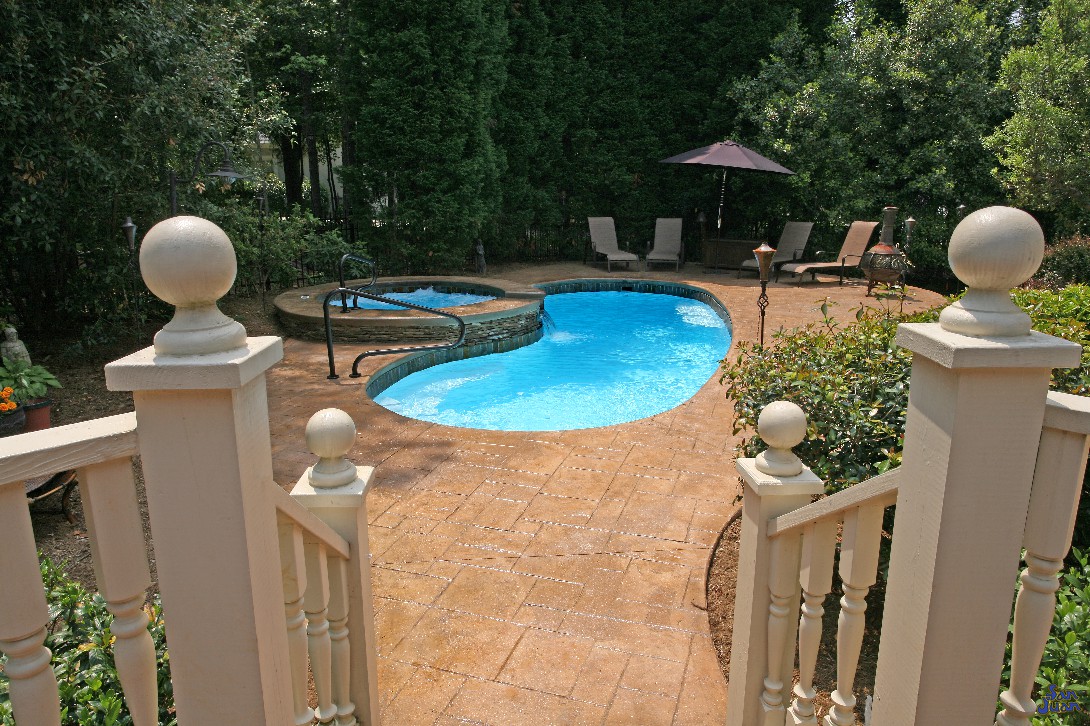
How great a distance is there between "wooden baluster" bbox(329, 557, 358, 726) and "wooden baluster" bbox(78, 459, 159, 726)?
537 millimetres

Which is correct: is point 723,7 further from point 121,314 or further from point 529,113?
point 121,314

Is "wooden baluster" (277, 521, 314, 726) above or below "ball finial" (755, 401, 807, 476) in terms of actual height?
below

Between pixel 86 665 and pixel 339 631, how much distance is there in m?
0.76

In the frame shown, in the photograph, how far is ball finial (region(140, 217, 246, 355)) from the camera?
1007mm

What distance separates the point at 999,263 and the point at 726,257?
42.7ft

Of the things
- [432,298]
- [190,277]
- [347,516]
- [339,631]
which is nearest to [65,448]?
[190,277]

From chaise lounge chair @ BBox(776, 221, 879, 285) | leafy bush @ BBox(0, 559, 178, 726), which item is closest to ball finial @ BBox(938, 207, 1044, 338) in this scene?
leafy bush @ BBox(0, 559, 178, 726)

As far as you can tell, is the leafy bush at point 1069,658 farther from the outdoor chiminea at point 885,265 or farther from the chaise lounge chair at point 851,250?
the chaise lounge chair at point 851,250

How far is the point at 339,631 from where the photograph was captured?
172cm

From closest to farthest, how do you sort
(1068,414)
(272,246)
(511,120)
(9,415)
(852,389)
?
(1068,414) → (852,389) → (9,415) → (272,246) → (511,120)

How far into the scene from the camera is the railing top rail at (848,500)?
4.47ft

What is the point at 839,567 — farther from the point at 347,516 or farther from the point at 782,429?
the point at 347,516

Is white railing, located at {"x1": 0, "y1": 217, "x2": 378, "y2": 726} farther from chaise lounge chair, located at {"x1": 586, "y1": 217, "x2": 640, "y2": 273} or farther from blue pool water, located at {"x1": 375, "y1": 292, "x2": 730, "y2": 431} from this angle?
chaise lounge chair, located at {"x1": 586, "y1": 217, "x2": 640, "y2": 273}

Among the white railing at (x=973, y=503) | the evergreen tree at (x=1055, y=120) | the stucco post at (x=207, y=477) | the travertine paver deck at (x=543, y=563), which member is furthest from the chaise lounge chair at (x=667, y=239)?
the stucco post at (x=207, y=477)
